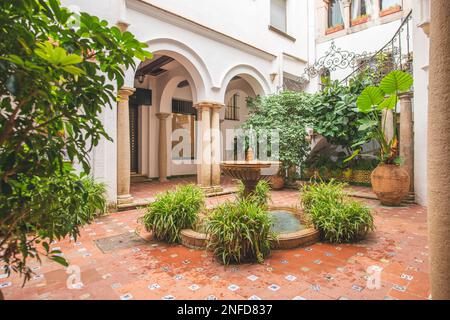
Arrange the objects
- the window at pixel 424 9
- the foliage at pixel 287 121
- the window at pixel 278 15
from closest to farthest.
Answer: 1. the window at pixel 424 9
2. the foliage at pixel 287 121
3. the window at pixel 278 15

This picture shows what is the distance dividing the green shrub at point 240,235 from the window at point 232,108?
37.1ft

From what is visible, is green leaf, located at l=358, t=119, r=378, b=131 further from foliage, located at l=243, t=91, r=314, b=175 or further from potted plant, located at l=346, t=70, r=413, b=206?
foliage, located at l=243, t=91, r=314, b=175

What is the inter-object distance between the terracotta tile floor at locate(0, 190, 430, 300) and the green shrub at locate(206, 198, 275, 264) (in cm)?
14

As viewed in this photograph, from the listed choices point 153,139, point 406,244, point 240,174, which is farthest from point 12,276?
point 153,139

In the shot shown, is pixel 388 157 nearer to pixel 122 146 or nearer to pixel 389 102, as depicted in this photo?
pixel 389 102

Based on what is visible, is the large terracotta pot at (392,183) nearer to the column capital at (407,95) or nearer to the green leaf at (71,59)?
the column capital at (407,95)

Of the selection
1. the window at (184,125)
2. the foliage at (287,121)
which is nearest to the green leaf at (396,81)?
the foliage at (287,121)

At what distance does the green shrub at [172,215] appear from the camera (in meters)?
3.79

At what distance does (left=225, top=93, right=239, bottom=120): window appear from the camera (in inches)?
565

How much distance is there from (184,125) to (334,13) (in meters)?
8.97

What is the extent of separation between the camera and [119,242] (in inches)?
152

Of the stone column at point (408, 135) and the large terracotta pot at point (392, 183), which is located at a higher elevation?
the stone column at point (408, 135)

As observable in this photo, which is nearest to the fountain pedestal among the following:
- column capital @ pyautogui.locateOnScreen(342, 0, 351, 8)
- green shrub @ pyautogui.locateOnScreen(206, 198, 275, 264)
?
green shrub @ pyautogui.locateOnScreen(206, 198, 275, 264)

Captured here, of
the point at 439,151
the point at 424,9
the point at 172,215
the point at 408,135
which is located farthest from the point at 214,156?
the point at 439,151
